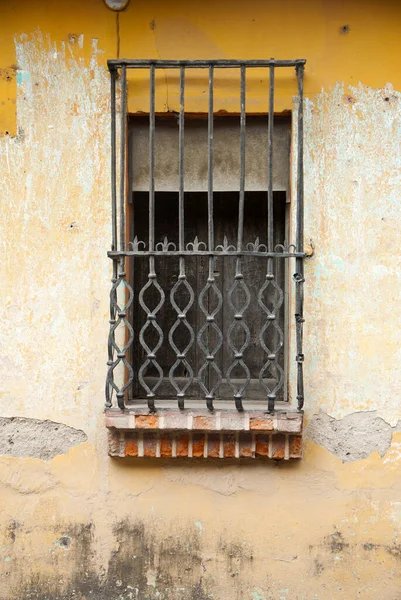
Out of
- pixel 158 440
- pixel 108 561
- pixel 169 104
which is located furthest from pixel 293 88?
pixel 108 561

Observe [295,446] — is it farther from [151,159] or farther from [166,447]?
[151,159]

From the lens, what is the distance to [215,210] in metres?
3.17

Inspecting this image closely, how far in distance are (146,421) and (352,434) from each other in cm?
101

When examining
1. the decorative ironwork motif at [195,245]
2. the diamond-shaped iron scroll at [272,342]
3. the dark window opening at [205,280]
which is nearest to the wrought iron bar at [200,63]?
the dark window opening at [205,280]

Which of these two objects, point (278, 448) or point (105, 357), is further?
point (105, 357)

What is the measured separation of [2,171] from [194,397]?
1.52 m

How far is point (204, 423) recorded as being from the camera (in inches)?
110

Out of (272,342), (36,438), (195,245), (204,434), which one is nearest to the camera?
(195,245)

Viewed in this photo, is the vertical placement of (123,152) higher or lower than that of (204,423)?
higher

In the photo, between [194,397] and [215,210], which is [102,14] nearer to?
[215,210]

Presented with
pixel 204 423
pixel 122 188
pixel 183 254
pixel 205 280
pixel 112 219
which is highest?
pixel 122 188

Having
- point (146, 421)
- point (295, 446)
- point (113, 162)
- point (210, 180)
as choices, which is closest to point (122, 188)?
point (113, 162)

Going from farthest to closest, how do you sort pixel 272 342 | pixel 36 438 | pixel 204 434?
pixel 272 342, pixel 36 438, pixel 204 434

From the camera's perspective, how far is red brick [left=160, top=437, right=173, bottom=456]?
2877mm
